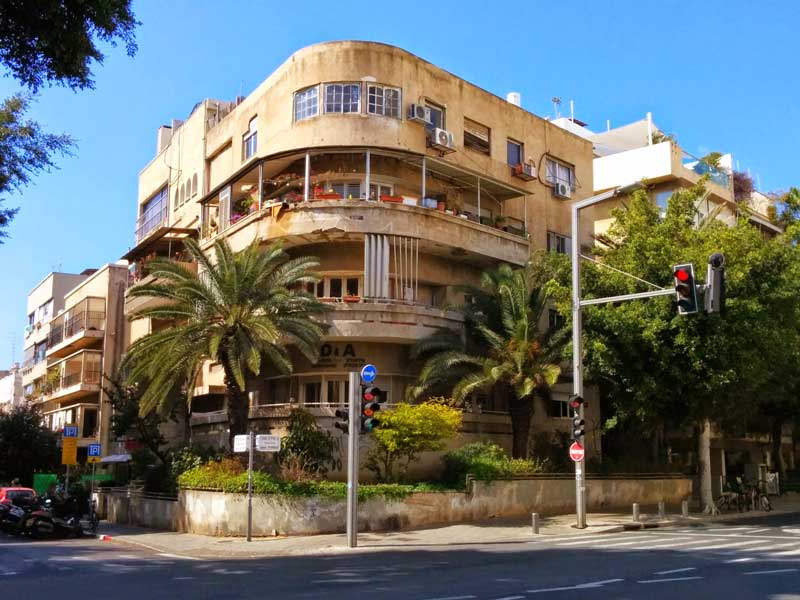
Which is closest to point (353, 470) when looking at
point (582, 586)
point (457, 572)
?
point (457, 572)

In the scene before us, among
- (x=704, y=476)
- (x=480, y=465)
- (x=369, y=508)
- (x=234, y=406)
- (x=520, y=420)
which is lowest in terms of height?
(x=369, y=508)

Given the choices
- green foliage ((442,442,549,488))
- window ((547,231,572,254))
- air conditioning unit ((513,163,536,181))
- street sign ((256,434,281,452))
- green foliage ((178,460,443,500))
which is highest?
air conditioning unit ((513,163,536,181))

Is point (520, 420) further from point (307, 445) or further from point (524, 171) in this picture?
point (524, 171)

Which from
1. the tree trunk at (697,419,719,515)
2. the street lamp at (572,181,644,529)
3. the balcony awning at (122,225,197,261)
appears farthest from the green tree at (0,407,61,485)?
the tree trunk at (697,419,719,515)

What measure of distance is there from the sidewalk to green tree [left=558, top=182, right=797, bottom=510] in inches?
159

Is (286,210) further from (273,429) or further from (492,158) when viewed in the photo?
(492,158)

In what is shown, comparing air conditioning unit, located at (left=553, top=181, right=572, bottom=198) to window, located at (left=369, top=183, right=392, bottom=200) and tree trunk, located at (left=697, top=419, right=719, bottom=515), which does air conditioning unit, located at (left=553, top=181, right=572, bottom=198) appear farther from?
tree trunk, located at (left=697, top=419, right=719, bottom=515)

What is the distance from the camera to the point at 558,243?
4000 cm

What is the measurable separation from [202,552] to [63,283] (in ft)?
152

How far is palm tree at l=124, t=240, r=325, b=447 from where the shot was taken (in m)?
26.2

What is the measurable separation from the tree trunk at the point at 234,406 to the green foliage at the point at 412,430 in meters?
4.34

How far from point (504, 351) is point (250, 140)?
14984 mm

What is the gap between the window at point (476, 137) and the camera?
36.3 metres

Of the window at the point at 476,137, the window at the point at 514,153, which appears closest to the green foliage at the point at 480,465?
the window at the point at 476,137
